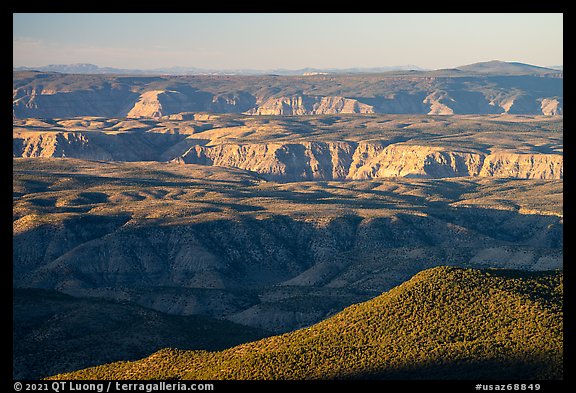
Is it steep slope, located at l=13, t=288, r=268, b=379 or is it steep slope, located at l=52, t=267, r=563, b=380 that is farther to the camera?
steep slope, located at l=13, t=288, r=268, b=379

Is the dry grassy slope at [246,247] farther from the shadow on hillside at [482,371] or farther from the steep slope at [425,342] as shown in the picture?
the shadow on hillside at [482,371]

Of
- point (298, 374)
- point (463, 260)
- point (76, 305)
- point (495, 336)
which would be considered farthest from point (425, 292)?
point (463, 260)

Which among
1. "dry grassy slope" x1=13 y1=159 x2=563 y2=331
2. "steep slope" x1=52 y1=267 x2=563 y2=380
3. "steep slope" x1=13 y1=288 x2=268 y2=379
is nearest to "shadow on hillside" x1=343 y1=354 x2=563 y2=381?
"steep slope" x1=52 y1=267 x2=563 y2=380

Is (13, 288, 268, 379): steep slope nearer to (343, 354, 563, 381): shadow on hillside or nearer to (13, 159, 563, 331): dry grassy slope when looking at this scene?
(13, 159, 563, 331): dry grassy slope

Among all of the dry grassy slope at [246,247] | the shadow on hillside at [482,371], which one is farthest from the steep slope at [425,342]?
the dry grassy slope at [246,247]

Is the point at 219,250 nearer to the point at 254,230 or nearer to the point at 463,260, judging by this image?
the point at 254,230

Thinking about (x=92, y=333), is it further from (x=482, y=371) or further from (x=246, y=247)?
(x=246, y=247)
